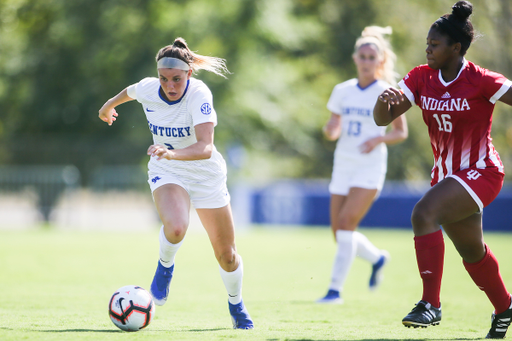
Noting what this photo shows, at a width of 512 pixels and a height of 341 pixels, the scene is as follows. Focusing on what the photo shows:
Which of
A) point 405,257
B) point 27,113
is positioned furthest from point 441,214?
point 27,113

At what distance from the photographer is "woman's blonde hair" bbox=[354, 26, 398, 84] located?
709 cm

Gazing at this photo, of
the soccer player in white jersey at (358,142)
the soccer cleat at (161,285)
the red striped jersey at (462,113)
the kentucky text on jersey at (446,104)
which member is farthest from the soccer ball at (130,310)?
the soccer player in white jersey at (358,142)

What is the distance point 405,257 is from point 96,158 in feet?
38.2

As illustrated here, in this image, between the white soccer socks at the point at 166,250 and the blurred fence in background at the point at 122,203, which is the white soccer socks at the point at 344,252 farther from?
the blurred fence in background at the point at 122,203

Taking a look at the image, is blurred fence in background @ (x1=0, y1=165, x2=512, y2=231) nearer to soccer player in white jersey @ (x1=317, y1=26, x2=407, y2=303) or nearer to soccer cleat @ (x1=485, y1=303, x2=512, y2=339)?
soccer player in white jersey @ (x1=317, y1=26, x2=407, y2=303)

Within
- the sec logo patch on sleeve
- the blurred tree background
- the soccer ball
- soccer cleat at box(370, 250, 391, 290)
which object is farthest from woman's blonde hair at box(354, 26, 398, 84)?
the blurred tree background

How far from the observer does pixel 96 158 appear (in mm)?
19984

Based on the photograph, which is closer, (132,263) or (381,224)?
(132,263)

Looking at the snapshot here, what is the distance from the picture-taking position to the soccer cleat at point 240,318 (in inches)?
194

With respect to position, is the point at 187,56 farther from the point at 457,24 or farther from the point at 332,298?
the point at 332,298

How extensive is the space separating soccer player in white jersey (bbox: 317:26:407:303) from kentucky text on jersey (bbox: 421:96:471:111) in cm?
233

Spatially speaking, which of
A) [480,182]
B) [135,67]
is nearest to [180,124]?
[480,182]

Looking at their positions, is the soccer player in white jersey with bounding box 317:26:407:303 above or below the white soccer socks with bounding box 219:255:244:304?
above

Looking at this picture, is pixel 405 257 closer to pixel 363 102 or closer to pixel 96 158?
pixel 363 102
